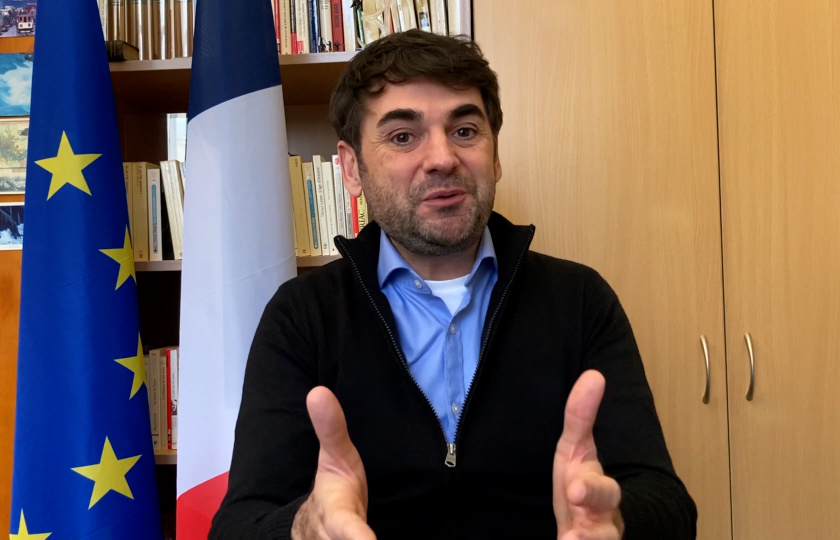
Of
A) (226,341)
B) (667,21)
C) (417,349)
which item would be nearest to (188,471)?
(226,341)

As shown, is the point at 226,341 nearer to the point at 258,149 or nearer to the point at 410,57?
the point at 258,149

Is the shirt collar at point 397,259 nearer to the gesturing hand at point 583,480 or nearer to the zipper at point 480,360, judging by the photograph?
the zipper at point 480,360

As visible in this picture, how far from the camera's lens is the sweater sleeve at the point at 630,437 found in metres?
0.96

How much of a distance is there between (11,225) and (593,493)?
1.51 m

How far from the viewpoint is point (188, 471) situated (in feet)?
4.88

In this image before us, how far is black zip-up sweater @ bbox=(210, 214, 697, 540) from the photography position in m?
1.06

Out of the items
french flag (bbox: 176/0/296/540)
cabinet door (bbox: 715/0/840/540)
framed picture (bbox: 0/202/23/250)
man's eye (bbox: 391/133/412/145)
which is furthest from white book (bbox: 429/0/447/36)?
framed picture (bbox: 0/202/23/250)

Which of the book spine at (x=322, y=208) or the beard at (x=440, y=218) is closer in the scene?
→ the beard at (x=440, y=218)

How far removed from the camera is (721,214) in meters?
1.64

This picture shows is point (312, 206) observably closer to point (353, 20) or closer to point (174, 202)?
point (174, 202)

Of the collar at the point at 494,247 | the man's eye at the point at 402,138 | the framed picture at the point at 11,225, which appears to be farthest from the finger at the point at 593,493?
the framed picture at the point at 11,225

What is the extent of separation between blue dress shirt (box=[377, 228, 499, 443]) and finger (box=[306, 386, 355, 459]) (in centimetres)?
39

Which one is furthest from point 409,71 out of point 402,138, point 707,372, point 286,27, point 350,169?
point 707,372

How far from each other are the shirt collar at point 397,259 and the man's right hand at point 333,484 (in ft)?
1.66
